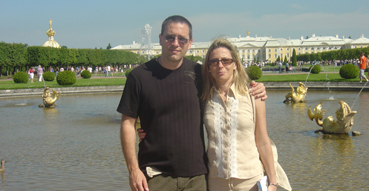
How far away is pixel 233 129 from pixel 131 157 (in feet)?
1.56

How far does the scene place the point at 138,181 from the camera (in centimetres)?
179

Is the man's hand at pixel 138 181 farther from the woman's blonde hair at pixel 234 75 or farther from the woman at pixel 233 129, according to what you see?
the woman's blonde hair at pixel 234 75

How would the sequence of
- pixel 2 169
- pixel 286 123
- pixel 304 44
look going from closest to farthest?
pixel 2 169
pixel 286 123
pixel 304 44

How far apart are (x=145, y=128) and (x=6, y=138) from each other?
5.04 metres

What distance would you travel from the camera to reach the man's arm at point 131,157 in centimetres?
179

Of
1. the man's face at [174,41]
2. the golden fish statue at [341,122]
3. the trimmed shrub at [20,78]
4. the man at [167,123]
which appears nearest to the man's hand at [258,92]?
the man at [167,123]

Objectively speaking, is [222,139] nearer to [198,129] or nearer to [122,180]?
[198,129]

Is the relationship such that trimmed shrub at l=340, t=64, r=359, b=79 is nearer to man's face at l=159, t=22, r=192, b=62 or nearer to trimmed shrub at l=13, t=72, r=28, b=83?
man's face at l=159, t=22, r=192, b=62

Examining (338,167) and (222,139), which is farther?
(338,167)

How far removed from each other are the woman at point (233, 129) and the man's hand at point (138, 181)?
0.99 feet

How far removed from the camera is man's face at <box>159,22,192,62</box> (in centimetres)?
184

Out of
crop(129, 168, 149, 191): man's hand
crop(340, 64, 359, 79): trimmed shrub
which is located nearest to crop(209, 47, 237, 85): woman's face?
crop(129, 168, 149, 191): man's hand

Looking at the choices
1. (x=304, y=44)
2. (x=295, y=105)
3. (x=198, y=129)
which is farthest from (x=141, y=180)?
(x=304, y=44)

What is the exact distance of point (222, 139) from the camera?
1803 millimetres
